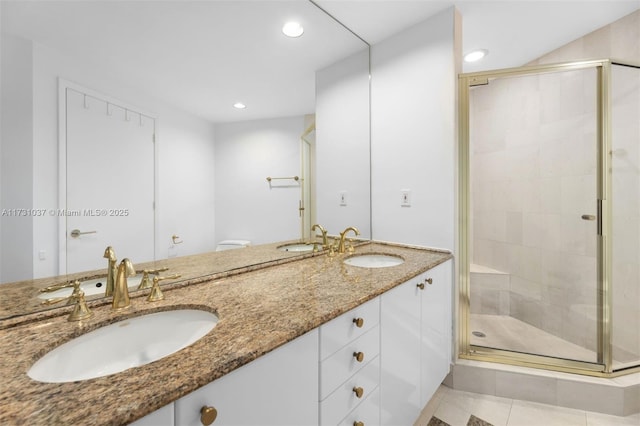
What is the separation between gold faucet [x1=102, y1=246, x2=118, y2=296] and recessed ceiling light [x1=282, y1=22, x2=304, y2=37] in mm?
1309

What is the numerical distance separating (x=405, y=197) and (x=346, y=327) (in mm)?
1222

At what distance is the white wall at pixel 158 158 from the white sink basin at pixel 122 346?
0.73 feet

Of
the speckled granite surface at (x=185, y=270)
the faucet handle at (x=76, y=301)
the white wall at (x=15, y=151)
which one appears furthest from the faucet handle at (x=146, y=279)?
the white wall at (x=15, y=151)

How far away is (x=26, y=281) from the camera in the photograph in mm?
691

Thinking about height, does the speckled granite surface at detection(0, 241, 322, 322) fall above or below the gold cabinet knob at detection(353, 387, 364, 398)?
above

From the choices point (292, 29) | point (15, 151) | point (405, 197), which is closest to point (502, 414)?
point (405, 197)

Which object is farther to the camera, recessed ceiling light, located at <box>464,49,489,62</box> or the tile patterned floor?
recessed ceiling light, located at <box>464,49,489,62</box>

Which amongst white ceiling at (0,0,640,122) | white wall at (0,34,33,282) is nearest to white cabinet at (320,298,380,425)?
white wall at (0,34,33,282)

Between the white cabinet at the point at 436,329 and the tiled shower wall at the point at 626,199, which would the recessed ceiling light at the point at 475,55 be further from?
the white cabinet at the point at 436,329

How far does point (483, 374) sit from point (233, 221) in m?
1.72

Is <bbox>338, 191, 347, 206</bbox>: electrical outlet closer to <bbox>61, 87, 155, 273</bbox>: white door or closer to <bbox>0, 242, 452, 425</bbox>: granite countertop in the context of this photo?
<bbox>0, 242, 452, 425</bbox>: granite countertop

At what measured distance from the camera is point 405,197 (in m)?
1.85

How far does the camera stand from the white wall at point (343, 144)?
1.63 metres

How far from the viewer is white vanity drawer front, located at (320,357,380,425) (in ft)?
2.50
